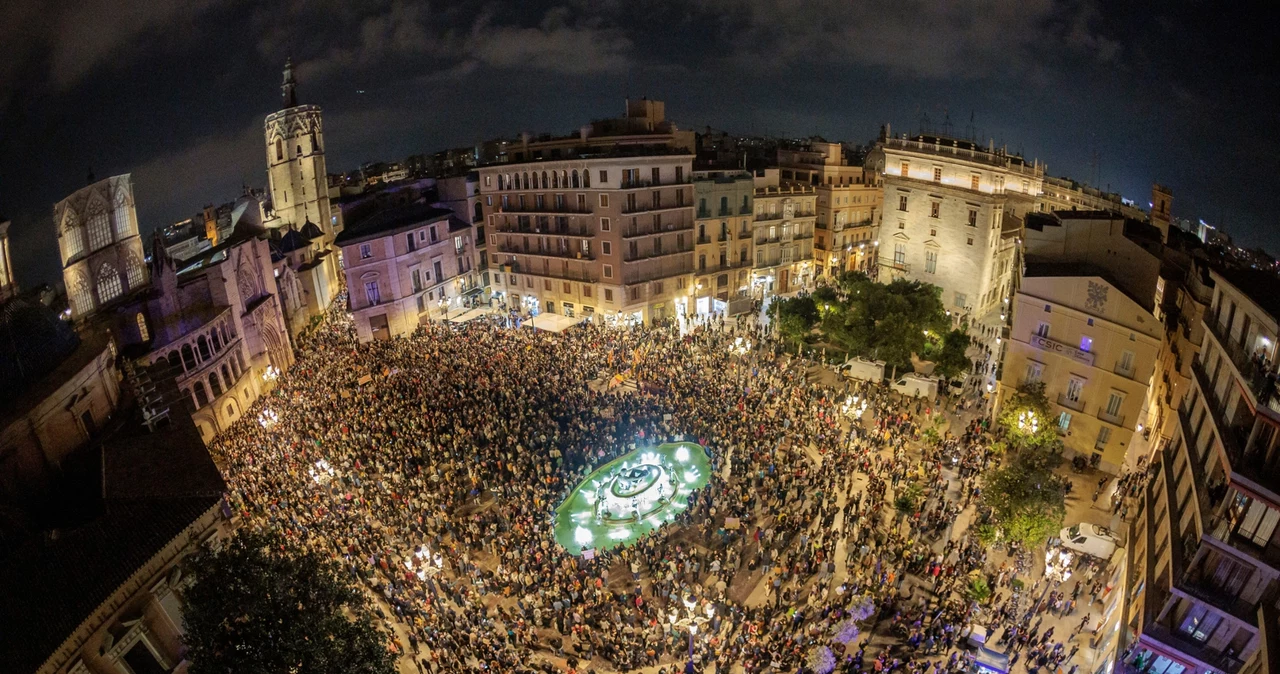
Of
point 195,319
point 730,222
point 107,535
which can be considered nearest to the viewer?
point 107,535

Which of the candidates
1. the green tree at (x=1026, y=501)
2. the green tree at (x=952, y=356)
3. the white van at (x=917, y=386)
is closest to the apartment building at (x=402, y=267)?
the white van at (x=917, y=386)

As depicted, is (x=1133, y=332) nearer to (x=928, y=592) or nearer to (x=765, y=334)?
(x=928, y=592)

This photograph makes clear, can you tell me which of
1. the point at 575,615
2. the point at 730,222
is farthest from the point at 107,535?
the point at 730,222

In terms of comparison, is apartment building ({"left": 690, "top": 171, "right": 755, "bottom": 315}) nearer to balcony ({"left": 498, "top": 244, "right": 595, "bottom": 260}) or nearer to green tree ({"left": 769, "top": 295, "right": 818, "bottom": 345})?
green tree ({"left": 769, "top": 295, "right": 818, "bottom": 345})

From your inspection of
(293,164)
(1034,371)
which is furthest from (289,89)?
(1034,371)

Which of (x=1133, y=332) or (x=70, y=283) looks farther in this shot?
(x=70, y=283)

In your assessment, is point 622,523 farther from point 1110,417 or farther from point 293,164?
point 293,164

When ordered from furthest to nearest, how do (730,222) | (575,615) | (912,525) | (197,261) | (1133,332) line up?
1. (730,222)
2. (197,261)
3. (1133,332)
4. (912,525)
5. (575,615)

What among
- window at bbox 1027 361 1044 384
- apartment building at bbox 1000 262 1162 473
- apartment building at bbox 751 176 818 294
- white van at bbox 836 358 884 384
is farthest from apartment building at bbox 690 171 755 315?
apartment building at bbox 1000 262 1162 473
